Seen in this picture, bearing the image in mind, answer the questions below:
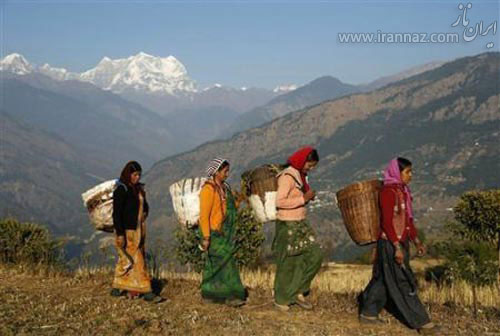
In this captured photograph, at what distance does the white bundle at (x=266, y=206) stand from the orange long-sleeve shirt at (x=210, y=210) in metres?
0.58

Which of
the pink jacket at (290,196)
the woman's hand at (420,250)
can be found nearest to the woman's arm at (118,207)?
the pink jacket at (290,196)

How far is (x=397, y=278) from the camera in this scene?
21.4ft

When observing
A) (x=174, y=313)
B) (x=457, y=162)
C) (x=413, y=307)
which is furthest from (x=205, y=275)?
(x=457, y=162)

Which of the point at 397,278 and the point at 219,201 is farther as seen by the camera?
the point at 219,201

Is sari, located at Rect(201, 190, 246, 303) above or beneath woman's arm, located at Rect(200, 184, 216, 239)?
beneath

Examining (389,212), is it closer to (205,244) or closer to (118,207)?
(205,244)

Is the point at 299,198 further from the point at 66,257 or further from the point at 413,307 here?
the point at 66,257

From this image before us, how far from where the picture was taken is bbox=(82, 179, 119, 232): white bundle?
7.77 meters

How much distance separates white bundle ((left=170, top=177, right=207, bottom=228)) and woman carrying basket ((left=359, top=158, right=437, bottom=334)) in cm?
260

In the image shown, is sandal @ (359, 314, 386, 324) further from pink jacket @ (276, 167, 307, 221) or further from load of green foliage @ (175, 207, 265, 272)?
load of green foliage @ (175, 207, 265, 272)

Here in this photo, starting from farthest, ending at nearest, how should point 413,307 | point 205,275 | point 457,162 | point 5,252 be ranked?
point 457,162 → point 5,252 → point 205,275 → point 413,307

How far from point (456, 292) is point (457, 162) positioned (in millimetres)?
168637

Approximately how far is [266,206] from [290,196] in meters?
0.64

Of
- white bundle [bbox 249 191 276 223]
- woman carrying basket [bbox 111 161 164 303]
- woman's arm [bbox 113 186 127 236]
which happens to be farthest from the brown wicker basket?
woman's arm [bbox 113 186 127 236]
